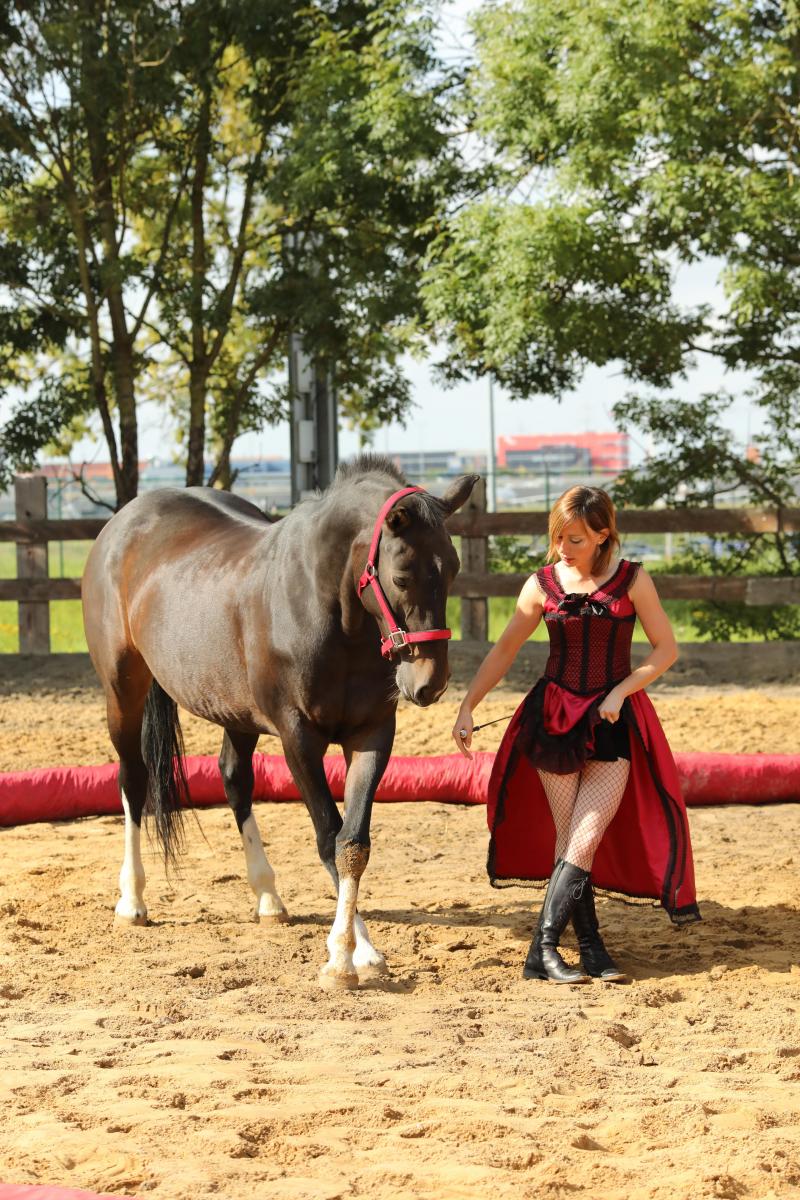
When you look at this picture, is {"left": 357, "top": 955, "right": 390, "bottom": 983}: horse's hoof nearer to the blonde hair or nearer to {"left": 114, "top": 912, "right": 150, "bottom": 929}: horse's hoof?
{"left": 114, "top": 912, "right": 150, "bottom": 929}: horse's hoof

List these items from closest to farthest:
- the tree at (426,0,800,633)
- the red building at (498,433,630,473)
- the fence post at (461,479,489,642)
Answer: the tree at (426,0,800,633) < the fence post at (461,479,489,642) < the red building at (498,433,630,473)

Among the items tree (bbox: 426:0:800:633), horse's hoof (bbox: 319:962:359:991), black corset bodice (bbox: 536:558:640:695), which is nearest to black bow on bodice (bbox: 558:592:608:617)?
black corset bodice (bbox: 536:558:640:695)

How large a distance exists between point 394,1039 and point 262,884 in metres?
1.51

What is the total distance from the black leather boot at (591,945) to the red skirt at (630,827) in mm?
197

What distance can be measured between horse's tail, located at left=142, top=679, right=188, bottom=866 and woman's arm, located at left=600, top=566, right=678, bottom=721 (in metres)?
2.12

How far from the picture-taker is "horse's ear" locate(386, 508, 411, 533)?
385 centimetres

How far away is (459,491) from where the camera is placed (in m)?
4.20

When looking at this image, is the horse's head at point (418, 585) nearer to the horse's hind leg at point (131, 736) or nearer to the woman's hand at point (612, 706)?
the woman's hand at point (612, 706)

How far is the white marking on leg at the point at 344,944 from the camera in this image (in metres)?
4.14

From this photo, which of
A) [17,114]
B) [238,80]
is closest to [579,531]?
[17,114]

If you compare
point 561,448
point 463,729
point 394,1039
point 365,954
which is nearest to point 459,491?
point 463,729

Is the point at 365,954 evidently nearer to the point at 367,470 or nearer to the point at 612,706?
the point at 612,706

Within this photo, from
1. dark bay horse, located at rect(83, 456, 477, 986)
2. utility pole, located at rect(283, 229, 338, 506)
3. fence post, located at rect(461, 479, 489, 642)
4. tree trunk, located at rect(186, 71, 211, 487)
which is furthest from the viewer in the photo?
utility pole, located at rect(283, 229, 338, 506)

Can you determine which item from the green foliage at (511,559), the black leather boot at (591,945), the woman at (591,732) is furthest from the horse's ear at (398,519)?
the green foliage at (511,559)
